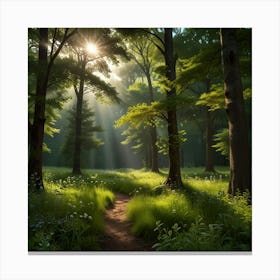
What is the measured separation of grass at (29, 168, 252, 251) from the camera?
442 centimetres

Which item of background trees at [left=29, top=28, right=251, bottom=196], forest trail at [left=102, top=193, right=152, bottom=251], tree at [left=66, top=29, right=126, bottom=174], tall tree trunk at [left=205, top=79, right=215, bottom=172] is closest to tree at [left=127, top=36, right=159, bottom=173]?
background trees at [left=29, top=28, right=251, bottom=196]

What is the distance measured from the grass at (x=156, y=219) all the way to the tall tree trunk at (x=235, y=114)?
1.16 ft

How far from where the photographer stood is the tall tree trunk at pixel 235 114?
205 inches

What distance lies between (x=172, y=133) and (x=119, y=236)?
9.52 feet

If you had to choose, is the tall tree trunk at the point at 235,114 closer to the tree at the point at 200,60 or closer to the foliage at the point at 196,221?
the foliage at the point at 196,221

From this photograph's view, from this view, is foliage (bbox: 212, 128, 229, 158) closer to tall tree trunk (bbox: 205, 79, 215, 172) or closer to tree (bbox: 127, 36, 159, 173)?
tall tree trunk (bbox: 205, 79, 215, 172)

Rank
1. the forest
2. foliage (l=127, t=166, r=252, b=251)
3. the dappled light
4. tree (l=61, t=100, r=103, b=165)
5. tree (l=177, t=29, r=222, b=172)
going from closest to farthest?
1. foliage (l=127, t=166, r=252, b=251)
2. the forest
3. tree (l=177, t=29, r=222, b=172)
4. the dappled light
5. tree (l=61, t=100, r=103, b=165)

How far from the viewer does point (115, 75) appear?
25.1 feet

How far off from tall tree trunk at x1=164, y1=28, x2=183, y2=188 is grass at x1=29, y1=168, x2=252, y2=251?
28.5 inches

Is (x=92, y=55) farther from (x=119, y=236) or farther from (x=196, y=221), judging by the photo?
(x=196, y=221)

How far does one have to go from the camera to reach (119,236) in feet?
16.3

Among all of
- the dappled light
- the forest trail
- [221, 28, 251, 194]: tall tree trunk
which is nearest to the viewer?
the forest trail
